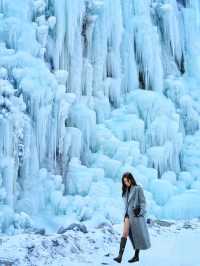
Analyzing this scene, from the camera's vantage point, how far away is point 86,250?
939 cm

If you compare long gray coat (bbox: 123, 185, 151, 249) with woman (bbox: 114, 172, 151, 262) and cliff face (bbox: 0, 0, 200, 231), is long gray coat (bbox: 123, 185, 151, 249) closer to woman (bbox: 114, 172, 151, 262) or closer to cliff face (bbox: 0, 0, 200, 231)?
woman (bbox: 114, 172, 151, 262)

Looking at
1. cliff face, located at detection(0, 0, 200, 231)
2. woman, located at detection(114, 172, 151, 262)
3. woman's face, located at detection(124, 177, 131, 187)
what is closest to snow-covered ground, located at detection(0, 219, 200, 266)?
woman, located at detection(114, 172, 151, 262)

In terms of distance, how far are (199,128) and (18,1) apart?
20.4 feet

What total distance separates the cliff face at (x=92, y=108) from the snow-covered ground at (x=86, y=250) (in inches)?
85.6

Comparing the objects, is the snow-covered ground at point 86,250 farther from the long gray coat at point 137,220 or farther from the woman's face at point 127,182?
the woman's face at point 127,182

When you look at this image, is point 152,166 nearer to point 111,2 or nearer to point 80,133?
point 80,133

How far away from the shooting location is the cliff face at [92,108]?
1288cm

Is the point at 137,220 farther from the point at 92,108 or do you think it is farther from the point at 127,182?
the point at 92,108

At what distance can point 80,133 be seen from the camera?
14117mm

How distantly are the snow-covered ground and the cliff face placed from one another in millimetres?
2173

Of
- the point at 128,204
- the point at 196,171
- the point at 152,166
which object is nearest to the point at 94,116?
the point at 152,166

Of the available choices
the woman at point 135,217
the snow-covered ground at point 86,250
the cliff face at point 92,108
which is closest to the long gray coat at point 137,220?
the woman at point 135,217

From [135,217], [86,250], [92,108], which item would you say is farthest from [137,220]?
[92,108]

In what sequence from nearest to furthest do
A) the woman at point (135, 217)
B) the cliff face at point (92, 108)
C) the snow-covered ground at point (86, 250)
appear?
the woman at point (135, 217)
the snow-covered ground at point (86, 250)
the cliff face at point (92, 108)
